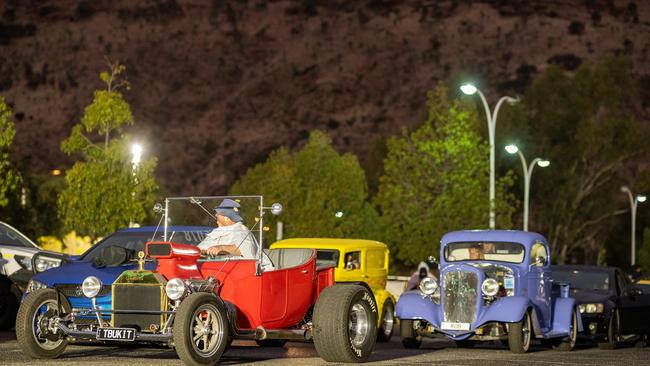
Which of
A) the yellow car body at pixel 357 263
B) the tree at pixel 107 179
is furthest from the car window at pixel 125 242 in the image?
the tree at pixel 107 179

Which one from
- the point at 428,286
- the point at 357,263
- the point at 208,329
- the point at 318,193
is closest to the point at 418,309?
the point at 428,286

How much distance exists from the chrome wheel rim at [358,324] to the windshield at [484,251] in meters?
6.47

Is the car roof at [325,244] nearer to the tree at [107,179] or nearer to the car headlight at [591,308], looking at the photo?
the car headlight at [591,308]

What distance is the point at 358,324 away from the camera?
1498cm

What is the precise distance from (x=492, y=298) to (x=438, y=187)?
1439 inches

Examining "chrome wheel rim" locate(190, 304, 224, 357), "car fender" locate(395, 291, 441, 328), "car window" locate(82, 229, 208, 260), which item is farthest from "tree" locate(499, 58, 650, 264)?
"chrome wheel rim" locate(190, 304, 224, 357)

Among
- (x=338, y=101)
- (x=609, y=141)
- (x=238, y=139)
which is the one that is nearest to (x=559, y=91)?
(x=609, y=141)

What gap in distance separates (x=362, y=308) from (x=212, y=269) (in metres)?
1.88

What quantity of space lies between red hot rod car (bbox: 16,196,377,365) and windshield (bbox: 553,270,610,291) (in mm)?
10495

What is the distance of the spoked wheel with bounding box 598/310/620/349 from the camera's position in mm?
23203

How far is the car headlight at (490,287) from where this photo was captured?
19.6m

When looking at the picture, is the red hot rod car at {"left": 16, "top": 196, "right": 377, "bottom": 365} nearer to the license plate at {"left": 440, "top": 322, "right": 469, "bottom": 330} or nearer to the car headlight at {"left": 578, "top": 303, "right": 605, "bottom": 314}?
the license plate at {"left": 440, "top": 322, "right": 469, "bottom": 330}

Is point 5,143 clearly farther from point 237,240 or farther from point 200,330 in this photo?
point 200,330

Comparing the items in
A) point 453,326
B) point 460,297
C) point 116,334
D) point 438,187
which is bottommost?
point 453,326
